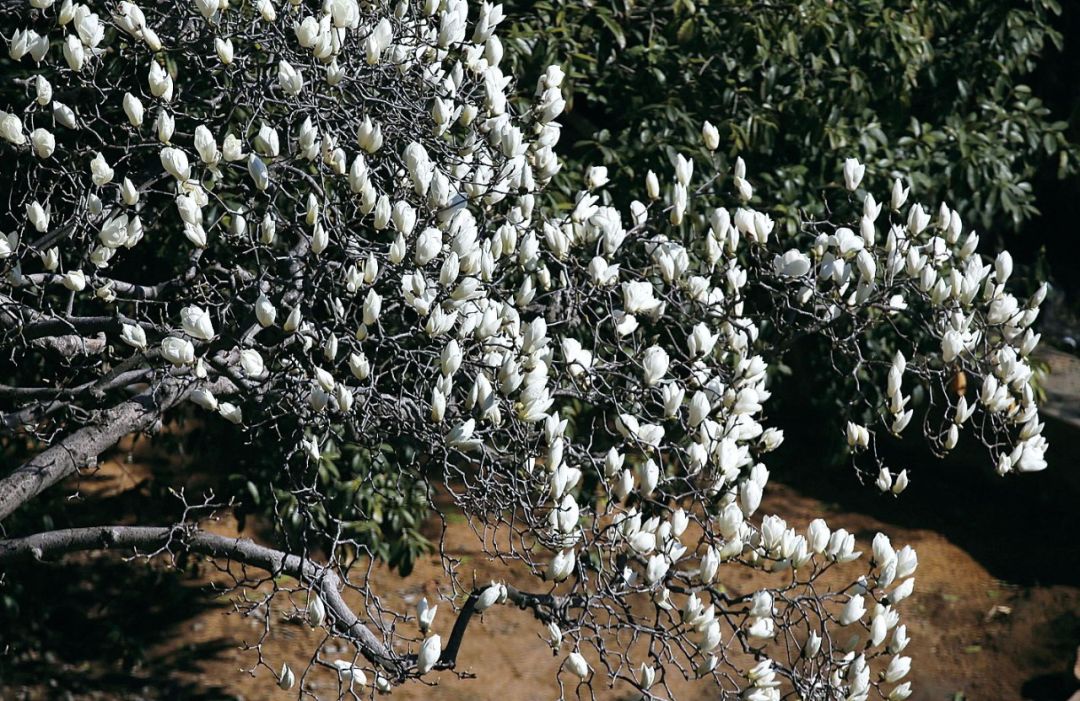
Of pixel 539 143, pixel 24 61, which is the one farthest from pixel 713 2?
pixel 24 61

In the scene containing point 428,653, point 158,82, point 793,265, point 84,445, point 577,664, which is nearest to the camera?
point 428,653

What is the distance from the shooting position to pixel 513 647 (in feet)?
17.2

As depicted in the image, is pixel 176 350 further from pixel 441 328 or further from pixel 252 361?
pixel 441 328

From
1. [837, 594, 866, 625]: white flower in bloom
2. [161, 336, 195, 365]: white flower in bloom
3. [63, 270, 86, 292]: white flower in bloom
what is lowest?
[837, 594, 866, 625]: white flower in bloom

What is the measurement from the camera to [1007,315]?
318 cm

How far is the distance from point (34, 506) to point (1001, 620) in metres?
4.24

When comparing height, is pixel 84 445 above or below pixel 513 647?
above

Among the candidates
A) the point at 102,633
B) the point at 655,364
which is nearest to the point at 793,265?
the point at 655,364

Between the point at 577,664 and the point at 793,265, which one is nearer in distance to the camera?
the point at 577,664

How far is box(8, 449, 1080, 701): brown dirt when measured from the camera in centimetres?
489

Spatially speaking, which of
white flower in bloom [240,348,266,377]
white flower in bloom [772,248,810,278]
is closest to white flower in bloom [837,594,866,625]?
white flower in bloom [772,248,810,278]

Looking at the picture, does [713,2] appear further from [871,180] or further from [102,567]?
[102,567]

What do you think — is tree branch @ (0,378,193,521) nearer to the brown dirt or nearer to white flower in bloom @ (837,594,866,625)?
white flower in bloom @ (837,594,866,625)

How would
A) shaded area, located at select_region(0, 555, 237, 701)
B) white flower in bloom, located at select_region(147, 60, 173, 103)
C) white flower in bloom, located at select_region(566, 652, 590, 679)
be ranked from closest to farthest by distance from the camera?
white flower in bloom, located at select_region(566, 652, 590, 679), white flower in bloom, located at select_region(147, 60, 173, 103), shaded area, located at select_region(0, 555, 237, 701)
